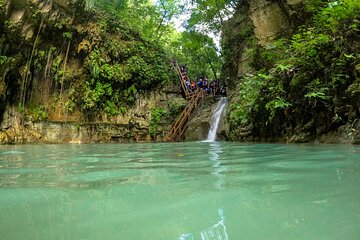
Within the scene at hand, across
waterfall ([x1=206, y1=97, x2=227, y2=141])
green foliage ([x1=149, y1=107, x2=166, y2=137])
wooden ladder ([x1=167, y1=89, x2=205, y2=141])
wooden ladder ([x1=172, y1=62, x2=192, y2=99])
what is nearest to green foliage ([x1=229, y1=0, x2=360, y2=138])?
waterfall ([x1=206, y1=97, x2=227, y2=141])

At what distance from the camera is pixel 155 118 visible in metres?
18.3

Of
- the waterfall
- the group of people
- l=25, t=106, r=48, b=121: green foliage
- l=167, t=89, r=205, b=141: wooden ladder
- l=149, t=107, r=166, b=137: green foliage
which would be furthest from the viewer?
the group of people

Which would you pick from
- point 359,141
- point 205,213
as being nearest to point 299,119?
point 359,141

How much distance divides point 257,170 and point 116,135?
1449 cm

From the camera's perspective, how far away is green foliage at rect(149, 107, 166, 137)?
714 inches

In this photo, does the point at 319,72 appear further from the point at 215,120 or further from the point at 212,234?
the point at 215,120

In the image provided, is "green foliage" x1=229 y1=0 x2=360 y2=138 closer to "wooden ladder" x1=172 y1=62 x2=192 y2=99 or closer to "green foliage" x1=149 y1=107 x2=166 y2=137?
"green foliage" x1=149 y1=107 x2=166 y2=137

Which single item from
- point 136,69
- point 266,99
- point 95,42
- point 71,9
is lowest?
point 266,99

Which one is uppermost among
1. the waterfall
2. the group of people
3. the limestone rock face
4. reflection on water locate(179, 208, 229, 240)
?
the limestone rock face

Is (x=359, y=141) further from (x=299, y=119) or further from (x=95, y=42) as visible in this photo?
(x=95, y=42)

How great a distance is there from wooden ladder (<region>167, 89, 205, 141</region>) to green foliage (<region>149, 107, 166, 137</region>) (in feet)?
3.09

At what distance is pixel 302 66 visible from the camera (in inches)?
325

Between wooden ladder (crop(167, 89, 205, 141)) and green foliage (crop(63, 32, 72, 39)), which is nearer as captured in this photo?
green foliage (crop(63, 32, 72, 39))

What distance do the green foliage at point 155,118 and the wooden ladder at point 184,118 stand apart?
0.94 m
